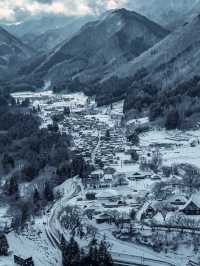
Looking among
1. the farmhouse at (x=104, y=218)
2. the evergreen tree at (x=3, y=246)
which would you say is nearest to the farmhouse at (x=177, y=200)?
the farmhouse at (x=104, y=218)

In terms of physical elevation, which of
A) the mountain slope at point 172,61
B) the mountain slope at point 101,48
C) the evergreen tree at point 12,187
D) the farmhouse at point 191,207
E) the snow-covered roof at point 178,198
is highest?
the mountain slope at point 101,48

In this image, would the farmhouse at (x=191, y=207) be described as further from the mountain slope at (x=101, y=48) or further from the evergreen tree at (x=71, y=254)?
the mountain slope at (x=101, y=48)

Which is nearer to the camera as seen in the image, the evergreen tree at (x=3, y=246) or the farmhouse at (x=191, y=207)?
the evergreen tree at (x=3, y=246)

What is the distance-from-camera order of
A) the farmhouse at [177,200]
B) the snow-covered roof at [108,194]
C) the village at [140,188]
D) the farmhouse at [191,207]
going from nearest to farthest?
the village at [140,188], the farmhouse at [191,207], the farmhouse at [177,200], the snow-covered roof at [108,194]

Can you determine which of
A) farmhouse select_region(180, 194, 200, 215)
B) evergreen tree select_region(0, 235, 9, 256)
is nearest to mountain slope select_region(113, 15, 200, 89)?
farmhouse select_region(180, 194, 200, 215)

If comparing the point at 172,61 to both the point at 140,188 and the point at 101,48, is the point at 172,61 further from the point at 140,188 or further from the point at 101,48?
the point at 140,188

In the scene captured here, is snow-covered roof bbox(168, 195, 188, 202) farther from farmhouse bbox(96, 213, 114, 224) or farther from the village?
farmhouse bbox(96, 213, 114, 224)

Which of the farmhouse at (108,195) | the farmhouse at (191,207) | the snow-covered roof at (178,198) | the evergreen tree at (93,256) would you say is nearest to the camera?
the evergreen tree at (93,256)

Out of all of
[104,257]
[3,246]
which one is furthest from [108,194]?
[104,257]
